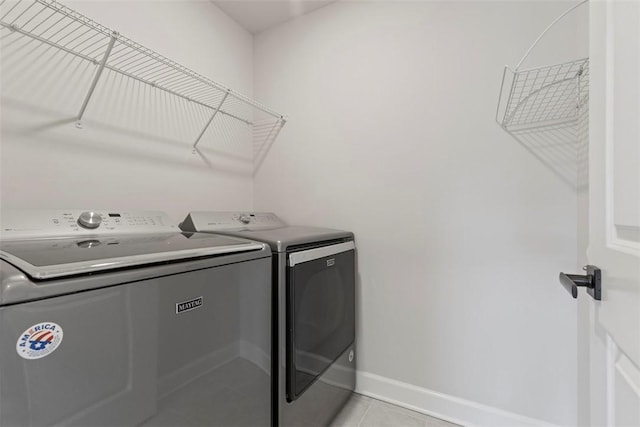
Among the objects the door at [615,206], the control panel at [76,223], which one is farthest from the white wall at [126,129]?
the door at [615,206]

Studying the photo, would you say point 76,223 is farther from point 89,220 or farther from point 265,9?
point 265,9

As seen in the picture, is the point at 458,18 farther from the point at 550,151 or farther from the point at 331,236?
the point at 331,236

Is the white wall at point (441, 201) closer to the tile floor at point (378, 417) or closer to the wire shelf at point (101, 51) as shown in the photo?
the tile floor at point (378, 417)

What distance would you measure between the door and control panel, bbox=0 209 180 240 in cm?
160

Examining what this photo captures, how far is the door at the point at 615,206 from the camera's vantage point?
0.53 metres

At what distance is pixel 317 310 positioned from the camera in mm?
1483

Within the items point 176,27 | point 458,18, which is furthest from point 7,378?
point 458,18

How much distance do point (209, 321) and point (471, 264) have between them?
1325 millimetres

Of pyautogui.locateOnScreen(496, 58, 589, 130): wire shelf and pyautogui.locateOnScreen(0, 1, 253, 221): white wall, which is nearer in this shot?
pyautogui.locateOnScreen(0, 1, 253, 221): white wall

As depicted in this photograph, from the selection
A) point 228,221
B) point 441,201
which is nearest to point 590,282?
point 441,201

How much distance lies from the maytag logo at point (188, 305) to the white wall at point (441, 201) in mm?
1150

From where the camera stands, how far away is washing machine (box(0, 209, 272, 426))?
0.61 meters

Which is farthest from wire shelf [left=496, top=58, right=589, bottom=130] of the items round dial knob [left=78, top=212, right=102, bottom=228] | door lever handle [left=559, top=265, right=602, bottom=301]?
A: round dial knob [left=78, top=212, right=102, bottom=228]

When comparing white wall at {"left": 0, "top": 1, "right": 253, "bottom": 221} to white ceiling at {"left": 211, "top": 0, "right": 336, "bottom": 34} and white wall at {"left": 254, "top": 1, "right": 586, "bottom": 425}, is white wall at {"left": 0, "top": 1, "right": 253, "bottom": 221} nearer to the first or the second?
white ceiling at {"left": 211, "top": 0, "right": 336, "bottom": 34}
